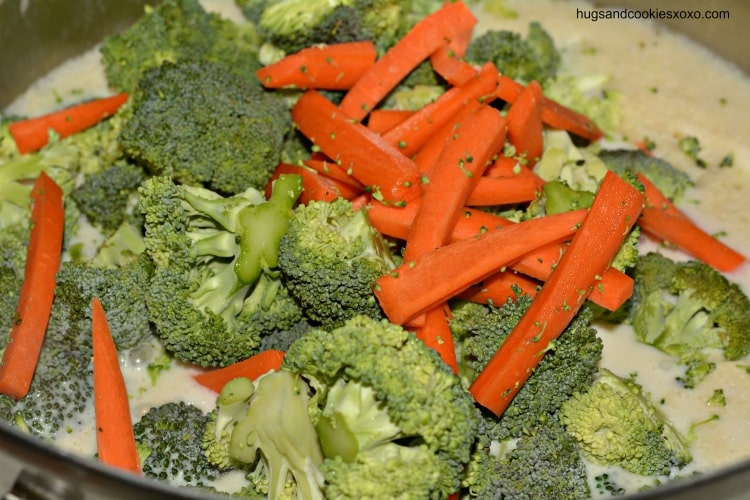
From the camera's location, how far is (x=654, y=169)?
2.85m

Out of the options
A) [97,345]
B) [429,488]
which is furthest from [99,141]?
[429,488]

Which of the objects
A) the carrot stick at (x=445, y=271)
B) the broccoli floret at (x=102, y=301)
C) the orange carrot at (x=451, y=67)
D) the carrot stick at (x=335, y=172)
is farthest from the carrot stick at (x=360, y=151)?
the broccoli floret at (x=102, y=301)

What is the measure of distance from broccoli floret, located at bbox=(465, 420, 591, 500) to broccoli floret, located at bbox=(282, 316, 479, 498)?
0.17m

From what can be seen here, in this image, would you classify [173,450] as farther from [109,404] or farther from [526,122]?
[526,122]

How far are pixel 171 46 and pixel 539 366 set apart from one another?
164 cm

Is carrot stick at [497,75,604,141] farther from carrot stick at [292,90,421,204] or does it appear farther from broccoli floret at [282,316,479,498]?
broccoli floret at [282,316,479,498]

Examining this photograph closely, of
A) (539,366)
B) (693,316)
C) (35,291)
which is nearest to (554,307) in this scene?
(539,366)

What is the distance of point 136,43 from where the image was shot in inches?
117

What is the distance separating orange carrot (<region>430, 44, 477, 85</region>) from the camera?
2.72m

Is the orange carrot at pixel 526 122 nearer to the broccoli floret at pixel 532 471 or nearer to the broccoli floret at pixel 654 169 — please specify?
the broccoli floret at pixel 654 169

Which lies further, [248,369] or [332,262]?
[248,369]

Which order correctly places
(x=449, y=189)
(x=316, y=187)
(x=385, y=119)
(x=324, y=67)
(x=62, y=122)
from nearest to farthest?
(x=449, y=189) → (x=316, y=187) → (x=385, y=119) → (x=324, y=67) → (x=62, y=122)

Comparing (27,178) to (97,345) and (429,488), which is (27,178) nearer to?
(97,345)

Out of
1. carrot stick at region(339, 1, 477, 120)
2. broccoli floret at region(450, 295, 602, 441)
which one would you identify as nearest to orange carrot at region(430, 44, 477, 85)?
carrot stick at region(339, 1, 477, 120)
